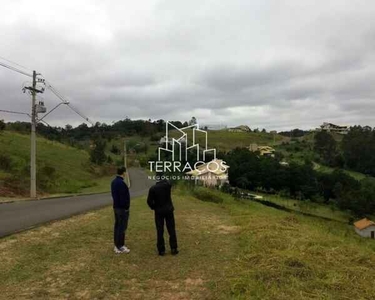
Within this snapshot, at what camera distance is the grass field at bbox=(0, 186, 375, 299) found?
4992mm

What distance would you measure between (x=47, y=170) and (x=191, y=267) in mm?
29759

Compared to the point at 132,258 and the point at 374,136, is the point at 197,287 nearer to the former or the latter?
the point at 132,258

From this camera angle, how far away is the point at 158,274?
229 inches

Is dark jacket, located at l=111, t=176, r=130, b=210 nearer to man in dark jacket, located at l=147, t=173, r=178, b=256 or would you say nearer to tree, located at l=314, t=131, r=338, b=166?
man in dark jacket, located at l=147, t=173, r=178, b=256

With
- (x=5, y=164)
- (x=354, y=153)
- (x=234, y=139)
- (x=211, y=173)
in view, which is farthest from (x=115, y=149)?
(x=5, y=164)

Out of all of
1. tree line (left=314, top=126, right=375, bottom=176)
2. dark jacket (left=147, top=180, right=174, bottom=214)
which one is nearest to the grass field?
dark jacket (left=147, top=180, right=174, bottom=214)

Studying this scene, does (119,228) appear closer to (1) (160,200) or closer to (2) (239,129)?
(1) (160,200)

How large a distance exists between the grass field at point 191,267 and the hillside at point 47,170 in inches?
629

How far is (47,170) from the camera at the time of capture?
33.2 metres

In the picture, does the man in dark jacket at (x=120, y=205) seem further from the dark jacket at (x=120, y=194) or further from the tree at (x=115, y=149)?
the tree at (x=115, y=149)

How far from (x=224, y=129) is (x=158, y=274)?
4596 inches

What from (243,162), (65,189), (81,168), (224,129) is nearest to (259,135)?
(224,129)

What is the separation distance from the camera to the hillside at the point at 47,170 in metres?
26.3

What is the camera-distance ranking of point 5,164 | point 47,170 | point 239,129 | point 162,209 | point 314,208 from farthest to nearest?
point 239,129
point 314,208
point 47,170
point 5,164
point 162,209
